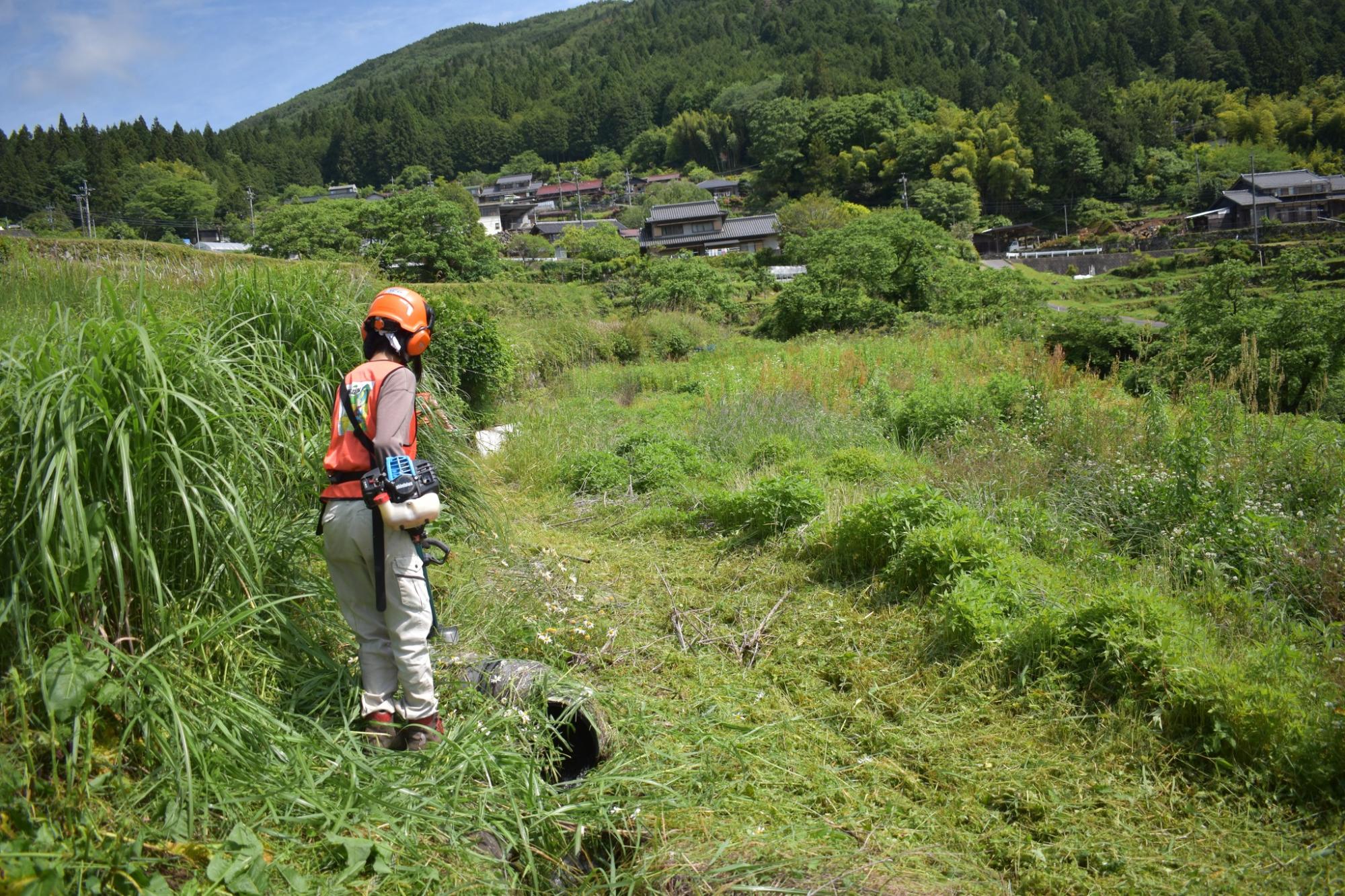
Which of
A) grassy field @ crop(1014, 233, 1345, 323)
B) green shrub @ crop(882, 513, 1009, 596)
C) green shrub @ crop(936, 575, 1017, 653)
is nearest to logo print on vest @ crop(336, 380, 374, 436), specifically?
green shrub @ crop(936, 575, 1017, 653)

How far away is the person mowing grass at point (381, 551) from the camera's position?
272 centimetres

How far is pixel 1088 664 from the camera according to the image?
11.1ft

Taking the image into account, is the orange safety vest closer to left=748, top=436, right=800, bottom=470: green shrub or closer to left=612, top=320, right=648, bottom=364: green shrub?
left=748, top=436, right=800, bottom=470: green shrub

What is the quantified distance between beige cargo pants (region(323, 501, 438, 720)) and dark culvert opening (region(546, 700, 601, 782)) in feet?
1.55

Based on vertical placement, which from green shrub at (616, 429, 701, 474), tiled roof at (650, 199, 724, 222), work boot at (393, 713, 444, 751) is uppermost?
tiled roof at (650, 199, 724, 222)

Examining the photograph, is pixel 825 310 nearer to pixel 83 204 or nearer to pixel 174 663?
pixel 174 663

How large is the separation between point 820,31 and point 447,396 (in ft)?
395

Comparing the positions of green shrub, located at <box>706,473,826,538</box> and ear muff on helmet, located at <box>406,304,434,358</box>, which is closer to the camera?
ear muff on helmet, located at <box>406,304,434,358</box>

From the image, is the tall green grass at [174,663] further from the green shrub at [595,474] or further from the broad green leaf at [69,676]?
the green shrub at [595,474]

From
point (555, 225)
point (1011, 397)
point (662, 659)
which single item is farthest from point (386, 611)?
point (555, 225)

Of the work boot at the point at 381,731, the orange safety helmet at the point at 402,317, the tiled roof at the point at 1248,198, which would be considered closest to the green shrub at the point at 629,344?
the orange safety helmet at the point at 402,317

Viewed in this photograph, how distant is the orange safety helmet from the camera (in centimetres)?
291

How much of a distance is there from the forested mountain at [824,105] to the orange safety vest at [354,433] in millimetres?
64907

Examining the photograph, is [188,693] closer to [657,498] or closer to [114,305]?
[114,305]
